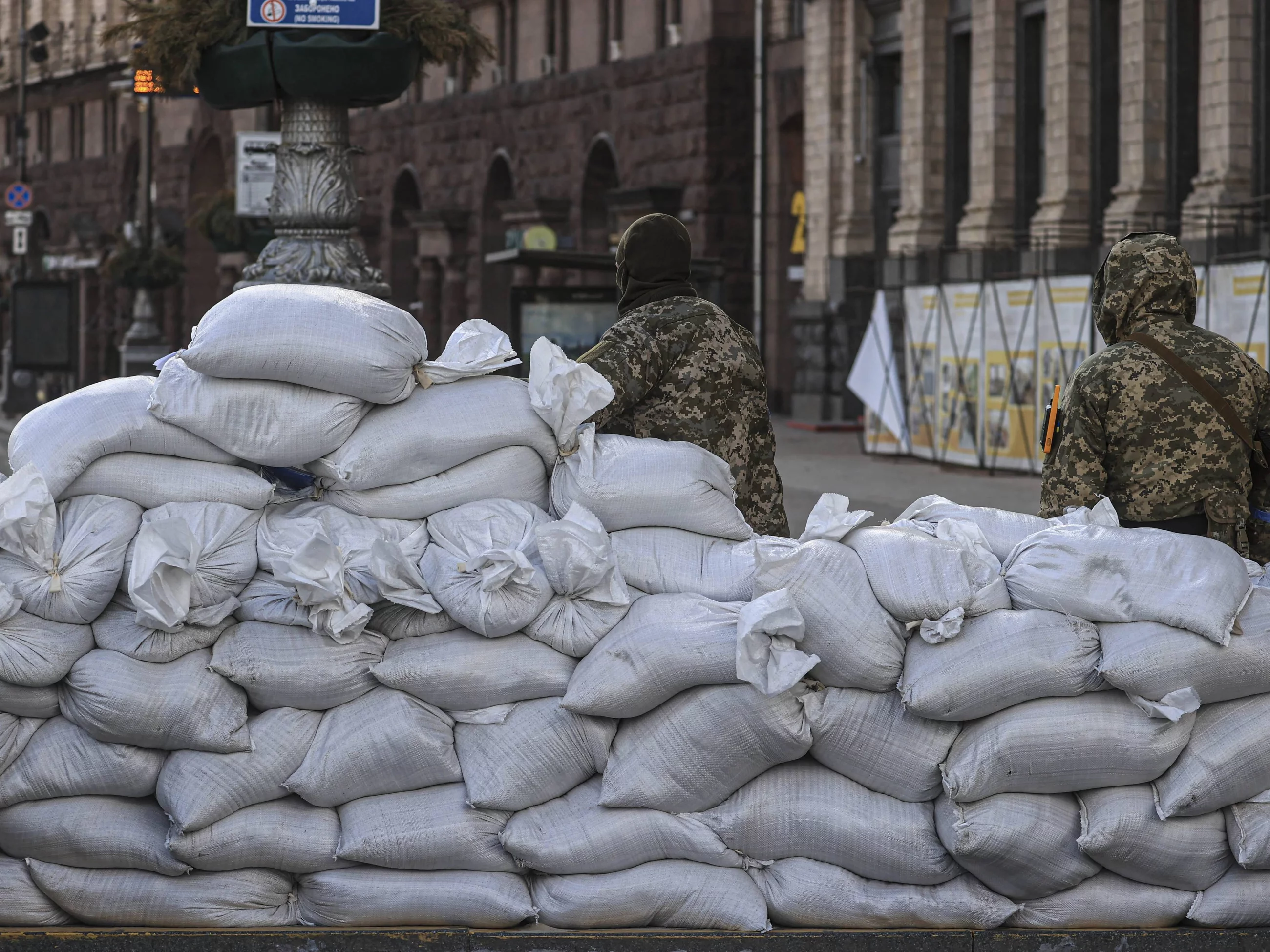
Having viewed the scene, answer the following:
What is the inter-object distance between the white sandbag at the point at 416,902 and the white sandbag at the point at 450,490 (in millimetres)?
773

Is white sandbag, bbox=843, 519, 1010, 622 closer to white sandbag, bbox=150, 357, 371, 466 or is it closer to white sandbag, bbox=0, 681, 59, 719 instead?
white sandbag, bbox=150, 357, 371, 466

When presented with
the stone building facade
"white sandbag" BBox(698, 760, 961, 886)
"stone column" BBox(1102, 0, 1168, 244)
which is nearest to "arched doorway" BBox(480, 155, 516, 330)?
the stone building facade

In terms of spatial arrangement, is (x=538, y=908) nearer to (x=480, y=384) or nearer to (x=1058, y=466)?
(x=480, y=384)

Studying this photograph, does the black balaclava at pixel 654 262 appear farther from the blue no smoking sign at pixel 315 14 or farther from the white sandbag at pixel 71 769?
the blue no smoking sign at pixel 315 14

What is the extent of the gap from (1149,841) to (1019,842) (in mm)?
265

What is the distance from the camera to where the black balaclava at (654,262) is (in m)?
5.16

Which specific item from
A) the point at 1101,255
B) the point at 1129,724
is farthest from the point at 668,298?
the point at 1101,255

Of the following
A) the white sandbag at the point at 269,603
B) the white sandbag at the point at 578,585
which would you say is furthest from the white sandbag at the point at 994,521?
the white sandbag at the point at 269,603

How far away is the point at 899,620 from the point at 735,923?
0.68 metres

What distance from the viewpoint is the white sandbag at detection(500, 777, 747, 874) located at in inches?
150

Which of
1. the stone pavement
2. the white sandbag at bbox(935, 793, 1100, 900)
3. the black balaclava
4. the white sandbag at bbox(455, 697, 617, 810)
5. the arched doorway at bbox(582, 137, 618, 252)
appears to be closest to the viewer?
the white sandbag at bbox(935, 793, 1100, 900)

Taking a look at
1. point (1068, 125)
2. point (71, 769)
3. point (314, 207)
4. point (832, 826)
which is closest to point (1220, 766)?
point (832, 826)

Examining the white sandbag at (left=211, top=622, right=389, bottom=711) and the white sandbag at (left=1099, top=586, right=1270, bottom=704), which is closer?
the white sandbag at (left=1099, top=586, right=1270, bottom=704)

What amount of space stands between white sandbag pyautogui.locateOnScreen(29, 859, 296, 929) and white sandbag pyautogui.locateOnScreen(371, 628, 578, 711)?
48 cm
